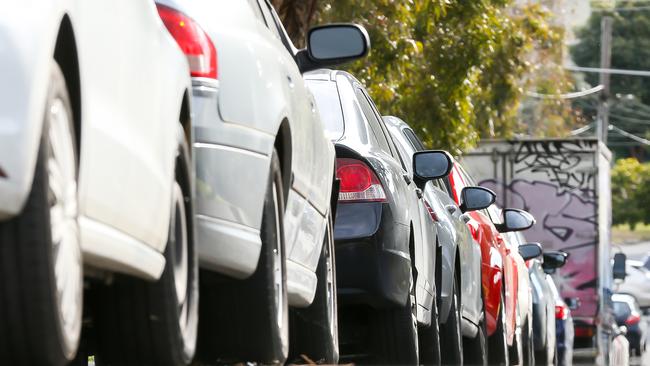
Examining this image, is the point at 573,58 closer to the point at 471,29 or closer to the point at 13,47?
the point at 471,29

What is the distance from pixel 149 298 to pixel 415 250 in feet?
15.2

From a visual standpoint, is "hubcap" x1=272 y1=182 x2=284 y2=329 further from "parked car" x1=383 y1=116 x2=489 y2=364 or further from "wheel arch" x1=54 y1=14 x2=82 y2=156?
"parked car" x1=383 y1=116 x2=489 y2=364

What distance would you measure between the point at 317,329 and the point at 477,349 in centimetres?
541

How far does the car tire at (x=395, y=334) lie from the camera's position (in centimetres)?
902

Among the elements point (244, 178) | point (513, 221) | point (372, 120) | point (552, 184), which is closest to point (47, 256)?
point (244, 178)

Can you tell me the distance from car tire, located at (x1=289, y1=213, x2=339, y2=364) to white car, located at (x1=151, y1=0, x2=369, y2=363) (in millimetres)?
483

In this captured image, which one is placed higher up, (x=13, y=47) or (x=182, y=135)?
(x=13, y=47)

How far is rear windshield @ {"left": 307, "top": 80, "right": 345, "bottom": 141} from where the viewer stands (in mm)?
9062

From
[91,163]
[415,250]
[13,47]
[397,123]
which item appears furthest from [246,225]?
[397,123]

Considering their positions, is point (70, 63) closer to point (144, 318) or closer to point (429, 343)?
point (144, 318)

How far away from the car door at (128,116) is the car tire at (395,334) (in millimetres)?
3884

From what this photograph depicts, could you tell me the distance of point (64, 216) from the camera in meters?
4.11

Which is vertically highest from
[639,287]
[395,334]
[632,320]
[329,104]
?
[329,104]

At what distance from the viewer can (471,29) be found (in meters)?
22.5
